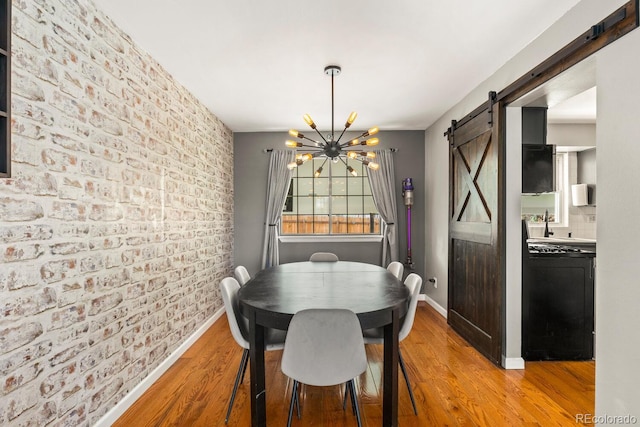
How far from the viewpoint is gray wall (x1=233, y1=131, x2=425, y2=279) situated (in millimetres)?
5074

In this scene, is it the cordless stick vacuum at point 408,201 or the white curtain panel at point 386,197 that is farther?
the white curtain panel at point 386,197

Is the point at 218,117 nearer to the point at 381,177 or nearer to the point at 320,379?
A: the point at 381,177

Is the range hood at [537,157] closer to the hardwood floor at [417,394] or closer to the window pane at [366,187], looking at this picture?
the hardwood floor at [417,394]

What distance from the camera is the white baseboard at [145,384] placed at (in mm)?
2090

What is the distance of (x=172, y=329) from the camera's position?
3027mm

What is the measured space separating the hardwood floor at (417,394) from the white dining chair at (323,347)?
1.90 feet

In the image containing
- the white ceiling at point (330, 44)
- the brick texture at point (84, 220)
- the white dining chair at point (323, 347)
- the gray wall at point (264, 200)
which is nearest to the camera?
the brick texture at point (84, 220)

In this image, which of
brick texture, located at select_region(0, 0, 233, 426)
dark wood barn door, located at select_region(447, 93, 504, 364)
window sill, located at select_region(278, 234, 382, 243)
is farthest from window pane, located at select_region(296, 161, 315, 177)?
brick texture, located at select_region(0, 0, 233, 426)

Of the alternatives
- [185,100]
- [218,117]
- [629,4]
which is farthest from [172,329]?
[629,4]

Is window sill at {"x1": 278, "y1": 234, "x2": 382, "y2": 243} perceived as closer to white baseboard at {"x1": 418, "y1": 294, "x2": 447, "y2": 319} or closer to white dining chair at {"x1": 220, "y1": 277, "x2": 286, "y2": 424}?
white baseboard at {"x1": 418, "y1": 294, "x2": 447, "y2": 319}

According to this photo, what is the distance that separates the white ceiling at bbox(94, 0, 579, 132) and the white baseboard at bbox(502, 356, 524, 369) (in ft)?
8.29

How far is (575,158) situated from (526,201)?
256cm

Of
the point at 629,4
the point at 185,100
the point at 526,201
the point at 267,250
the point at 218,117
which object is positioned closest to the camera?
the point at 629,4

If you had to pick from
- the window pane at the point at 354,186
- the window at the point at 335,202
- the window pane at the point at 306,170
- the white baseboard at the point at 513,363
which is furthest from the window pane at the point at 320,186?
the white baseboard at the point at 513,363
